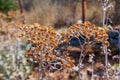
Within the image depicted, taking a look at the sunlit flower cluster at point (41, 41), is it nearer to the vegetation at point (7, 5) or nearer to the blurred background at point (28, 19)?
the blurred background at point (28, 19)

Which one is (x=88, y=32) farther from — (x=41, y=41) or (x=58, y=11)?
(x=58, y=11)

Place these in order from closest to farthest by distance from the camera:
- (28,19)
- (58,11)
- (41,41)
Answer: (41,41) < (58,11) < (28,19)

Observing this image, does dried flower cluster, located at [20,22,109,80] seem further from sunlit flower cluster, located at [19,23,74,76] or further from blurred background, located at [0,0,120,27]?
blurred background, located at [0,0,120,27]

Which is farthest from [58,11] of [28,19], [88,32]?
[88,32]

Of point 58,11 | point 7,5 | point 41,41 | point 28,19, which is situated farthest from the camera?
Answer: point 28,19

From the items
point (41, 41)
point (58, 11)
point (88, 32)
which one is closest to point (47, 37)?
point (41, 41)

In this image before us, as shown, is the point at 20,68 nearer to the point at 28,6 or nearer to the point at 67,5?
the point at 67,5

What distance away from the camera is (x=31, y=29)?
3.38m

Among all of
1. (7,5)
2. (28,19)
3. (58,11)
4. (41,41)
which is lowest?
(28,19)

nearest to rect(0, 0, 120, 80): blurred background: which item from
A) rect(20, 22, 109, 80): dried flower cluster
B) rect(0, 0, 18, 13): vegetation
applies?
rect(0, 0, 18, 13): vegetation

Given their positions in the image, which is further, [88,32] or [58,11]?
[58,11]

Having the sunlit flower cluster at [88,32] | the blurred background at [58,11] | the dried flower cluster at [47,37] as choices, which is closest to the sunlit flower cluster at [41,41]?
the dried flower cluster at [47,37]

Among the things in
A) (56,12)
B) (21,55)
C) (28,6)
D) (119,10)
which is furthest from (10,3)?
(21,55)

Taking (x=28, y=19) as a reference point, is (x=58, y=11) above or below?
above
